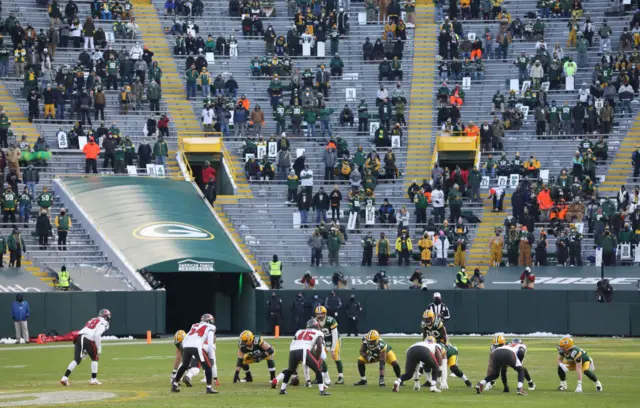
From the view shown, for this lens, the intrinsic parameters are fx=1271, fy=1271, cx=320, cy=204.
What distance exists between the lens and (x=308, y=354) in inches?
1044

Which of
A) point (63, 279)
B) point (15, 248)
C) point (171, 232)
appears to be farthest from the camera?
point (171, 232)

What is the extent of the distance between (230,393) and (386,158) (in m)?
32.4

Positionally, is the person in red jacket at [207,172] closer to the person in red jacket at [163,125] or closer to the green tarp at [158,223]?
the green tarp at [158,223]

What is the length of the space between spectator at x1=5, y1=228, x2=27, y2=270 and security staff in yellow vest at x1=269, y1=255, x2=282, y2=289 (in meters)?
9.88

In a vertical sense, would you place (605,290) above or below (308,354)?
below

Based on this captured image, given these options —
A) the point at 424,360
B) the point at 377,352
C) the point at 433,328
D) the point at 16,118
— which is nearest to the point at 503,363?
the point at 424,360

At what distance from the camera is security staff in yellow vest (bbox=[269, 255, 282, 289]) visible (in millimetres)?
51062

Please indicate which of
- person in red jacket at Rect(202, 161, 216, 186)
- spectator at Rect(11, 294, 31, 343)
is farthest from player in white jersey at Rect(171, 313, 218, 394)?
person in red jacket at Rect(202, 161, 216, 186)

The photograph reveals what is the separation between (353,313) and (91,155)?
15467 mm

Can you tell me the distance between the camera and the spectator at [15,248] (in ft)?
161

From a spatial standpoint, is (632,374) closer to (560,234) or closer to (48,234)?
(560,234)

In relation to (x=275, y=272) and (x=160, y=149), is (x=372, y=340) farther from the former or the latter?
A: (x=160, y=149)

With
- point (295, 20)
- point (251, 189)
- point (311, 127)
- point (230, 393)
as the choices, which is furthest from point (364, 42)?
point (230, 393)

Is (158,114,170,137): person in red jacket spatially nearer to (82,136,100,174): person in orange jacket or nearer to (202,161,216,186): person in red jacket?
(82,136,100,174): person in orange jacket
